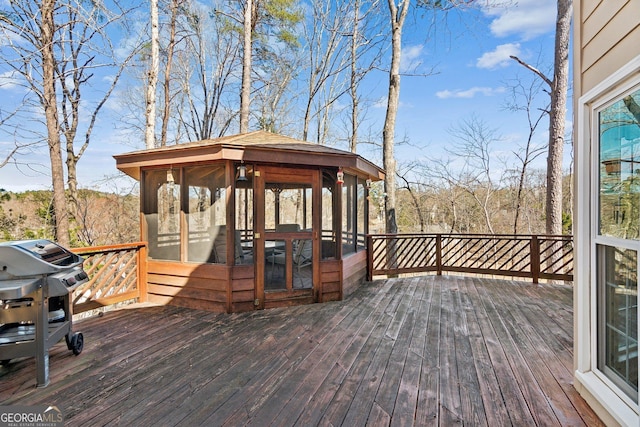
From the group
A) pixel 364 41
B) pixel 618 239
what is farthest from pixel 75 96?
pixel 618 239

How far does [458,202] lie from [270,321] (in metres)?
9.50

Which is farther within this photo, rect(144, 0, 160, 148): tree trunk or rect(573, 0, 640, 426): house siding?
rect(144, 0, 160, 148): tree trunk

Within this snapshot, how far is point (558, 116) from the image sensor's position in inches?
235

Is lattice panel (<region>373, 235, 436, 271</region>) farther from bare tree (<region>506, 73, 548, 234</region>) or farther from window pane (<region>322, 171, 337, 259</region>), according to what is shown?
bare tree (<region>506, 73, 548, 234</region>)

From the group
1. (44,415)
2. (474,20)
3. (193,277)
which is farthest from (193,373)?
(474,20)

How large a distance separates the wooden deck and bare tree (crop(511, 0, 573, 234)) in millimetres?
2984

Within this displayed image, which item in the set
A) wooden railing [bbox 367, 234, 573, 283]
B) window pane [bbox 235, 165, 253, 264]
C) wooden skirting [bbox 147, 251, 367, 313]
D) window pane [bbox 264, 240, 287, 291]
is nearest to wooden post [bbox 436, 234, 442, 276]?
wooden railing [bbox 367, 234, 573, 283]

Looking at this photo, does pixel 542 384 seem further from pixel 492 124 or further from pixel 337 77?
pixel 337 77

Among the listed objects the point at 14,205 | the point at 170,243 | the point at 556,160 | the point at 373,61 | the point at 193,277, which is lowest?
the point at 193,277

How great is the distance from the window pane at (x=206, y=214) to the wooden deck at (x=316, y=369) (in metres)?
0.79

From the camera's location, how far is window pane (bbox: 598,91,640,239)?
166 cm

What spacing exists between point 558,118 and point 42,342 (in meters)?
8.41

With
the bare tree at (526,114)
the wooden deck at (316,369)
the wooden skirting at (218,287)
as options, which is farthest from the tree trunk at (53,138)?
the bare tree at (526,114)

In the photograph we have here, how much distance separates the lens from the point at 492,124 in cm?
1023
